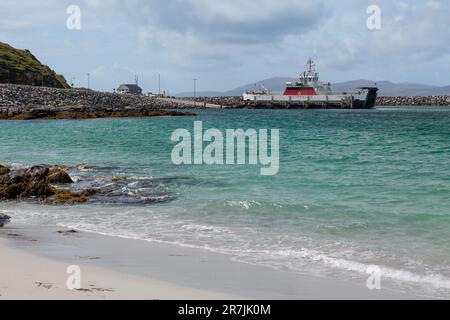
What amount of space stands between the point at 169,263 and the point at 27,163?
1956cm

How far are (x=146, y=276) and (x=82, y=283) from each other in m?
1.06

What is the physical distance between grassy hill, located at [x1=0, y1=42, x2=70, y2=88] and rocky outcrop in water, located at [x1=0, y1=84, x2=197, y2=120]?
24.1 m

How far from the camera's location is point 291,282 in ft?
28.3

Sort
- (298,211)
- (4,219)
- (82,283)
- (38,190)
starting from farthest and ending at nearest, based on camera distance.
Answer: (38,190) → (298,211) → (4,219) → (82,283)

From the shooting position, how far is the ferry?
129125 millimetres

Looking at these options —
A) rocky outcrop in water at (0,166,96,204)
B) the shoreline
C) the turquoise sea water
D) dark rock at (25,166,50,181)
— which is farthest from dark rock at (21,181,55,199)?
the shoreline

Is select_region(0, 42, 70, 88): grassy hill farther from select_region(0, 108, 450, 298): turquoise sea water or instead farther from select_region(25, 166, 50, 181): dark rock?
select_region(25, 166, 50, 181): dark rock

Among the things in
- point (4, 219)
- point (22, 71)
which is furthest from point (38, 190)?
point (22, 71)

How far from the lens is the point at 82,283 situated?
7957 mm

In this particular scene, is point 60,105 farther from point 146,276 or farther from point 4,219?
point 146,276

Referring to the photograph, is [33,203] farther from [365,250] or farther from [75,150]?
[75,150]

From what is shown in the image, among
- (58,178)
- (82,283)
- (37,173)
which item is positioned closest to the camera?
(82,283)

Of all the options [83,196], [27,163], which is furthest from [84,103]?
[83,196]
